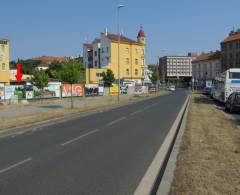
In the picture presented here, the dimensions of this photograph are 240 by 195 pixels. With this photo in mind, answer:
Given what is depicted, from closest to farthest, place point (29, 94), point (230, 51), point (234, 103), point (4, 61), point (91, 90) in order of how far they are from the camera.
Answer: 1. point (234, 103)
2. point (29, 94)
3. point (91, 90)
4. point (4, 61)
5. point (230, 51)

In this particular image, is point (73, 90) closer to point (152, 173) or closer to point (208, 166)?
point (152, 173)

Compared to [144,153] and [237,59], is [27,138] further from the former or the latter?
[237,59]

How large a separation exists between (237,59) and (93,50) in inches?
1731

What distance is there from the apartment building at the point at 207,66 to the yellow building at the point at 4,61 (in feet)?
283

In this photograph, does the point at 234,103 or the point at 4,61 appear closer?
the point at 234,103

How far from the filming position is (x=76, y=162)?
33.9 feet

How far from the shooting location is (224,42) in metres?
144

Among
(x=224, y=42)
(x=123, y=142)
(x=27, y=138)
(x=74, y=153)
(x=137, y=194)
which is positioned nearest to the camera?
(x=137, y=194)

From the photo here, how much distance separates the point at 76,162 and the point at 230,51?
136330mm

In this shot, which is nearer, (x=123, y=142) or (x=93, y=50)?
(x=123, y=142)

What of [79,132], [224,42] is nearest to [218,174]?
[79,132]

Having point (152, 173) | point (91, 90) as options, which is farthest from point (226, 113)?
point (91, 90)

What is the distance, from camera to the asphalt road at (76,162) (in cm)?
774

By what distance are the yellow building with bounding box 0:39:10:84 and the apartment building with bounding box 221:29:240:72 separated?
7465 cm
